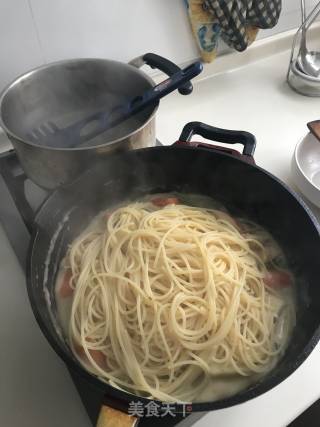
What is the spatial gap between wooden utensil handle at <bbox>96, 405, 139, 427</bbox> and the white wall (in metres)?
0.88

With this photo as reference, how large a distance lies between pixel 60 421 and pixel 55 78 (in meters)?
0.76

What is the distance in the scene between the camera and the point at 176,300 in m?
0.71

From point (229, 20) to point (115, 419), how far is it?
3.54 ft

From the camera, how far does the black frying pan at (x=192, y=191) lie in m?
0.68

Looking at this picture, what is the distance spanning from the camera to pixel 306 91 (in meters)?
1.30

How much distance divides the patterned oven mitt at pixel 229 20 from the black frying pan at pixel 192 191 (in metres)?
0.47

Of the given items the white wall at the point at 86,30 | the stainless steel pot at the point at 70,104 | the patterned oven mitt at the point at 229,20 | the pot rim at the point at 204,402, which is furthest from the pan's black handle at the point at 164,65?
the pot rim at the point at 204,402

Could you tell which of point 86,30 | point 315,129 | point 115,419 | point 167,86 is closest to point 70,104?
point 86,30

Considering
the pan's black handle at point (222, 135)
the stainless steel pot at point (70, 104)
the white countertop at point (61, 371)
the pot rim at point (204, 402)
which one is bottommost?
the white countertop at point (61, 371)

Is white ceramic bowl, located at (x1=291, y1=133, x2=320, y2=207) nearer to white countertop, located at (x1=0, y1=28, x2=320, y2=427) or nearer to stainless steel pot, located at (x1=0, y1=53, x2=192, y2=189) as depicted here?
white countertop, located at (x1=0, y1=28, x2=320, y2=427)

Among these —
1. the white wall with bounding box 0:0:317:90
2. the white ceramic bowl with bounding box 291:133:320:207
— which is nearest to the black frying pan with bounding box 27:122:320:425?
the white ceramic bowl with bounding box 291:133:320:207

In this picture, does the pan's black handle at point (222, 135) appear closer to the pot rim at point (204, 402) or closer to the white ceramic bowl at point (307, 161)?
the white ceramic bowl at point (307, 161)

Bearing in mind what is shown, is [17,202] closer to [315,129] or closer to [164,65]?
[164,65]

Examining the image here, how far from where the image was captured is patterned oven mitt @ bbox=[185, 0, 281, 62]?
3.58 ft
